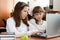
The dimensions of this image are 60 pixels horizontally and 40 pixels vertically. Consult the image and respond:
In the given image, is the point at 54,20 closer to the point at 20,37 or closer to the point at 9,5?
the point at 20,37

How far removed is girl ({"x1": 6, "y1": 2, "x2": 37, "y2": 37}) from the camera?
148 centimetres

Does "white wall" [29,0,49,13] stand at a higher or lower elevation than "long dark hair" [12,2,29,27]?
higher

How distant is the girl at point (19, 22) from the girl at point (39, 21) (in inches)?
3.2

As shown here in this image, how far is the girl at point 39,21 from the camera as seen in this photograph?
5.12ft

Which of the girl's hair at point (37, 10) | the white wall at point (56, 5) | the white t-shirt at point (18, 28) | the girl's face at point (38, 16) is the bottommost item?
the white t-shirt at point (18, 28)

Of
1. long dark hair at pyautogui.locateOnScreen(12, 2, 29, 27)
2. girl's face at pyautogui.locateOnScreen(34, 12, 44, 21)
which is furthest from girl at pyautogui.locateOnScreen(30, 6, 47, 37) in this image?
long dark hair at pyautogui.locateOnScreen(12, 2, 29, 27)

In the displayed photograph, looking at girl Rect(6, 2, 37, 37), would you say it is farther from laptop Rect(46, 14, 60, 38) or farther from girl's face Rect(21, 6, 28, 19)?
laptop Rect(46, 14, 60, 38)

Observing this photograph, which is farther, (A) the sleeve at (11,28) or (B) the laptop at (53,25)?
(B) the laptop at (53,25)

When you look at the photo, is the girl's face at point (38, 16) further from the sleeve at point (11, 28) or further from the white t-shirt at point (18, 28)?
the sleeve at point (11, 28)

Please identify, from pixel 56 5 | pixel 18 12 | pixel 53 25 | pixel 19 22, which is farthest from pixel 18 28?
pixel 56 5

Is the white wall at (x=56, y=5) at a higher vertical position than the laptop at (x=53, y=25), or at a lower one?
higher

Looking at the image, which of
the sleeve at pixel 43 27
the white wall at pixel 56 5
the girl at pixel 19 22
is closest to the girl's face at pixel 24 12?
the girl at pixel 19 22

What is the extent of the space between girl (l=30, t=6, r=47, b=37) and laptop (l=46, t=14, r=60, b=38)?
52 millimetres

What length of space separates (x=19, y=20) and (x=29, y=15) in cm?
13
